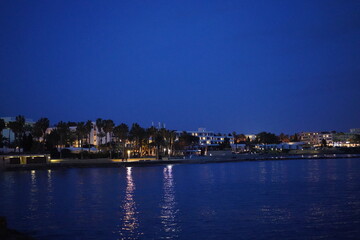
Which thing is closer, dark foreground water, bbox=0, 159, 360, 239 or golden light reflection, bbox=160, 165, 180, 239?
dark foreground water, bbox=0, 159, 360, 239

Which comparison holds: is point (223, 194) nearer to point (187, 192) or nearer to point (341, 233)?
point (187, 192)

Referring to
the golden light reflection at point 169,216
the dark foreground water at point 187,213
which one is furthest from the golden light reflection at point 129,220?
the golden light reflection at point 169,216

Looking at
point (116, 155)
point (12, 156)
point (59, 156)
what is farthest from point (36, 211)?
point (116, 155)

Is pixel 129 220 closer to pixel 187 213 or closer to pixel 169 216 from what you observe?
pixel 169 216

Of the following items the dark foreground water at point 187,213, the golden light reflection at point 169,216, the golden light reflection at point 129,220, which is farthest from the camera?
the golden light reflection at point 169,216

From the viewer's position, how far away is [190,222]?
963 inches

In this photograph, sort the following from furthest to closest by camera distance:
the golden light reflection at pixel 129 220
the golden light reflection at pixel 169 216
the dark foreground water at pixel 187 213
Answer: the golden light reflection at pixel 169 216
the dark foreground water at pixel 187 213
the golden light reflection at pixel 129 220

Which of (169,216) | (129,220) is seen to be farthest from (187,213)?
(129,220)

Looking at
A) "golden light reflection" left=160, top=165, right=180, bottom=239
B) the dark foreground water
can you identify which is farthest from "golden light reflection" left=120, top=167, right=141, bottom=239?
"golden light reflection" left=160, top=165, right=180, bottom=239

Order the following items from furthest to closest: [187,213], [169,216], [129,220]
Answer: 1. [187,213]
2. [169,216]
3. [129,220]

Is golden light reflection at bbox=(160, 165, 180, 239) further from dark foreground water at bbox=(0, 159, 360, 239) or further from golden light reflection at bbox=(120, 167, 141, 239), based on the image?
golden light reflection at bbox=(120, 167, 141, 239)

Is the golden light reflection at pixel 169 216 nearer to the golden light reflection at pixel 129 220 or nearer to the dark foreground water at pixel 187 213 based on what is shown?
the dark foreground water at pixel 187 213

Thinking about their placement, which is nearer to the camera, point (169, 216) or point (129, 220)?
point (129, 220)

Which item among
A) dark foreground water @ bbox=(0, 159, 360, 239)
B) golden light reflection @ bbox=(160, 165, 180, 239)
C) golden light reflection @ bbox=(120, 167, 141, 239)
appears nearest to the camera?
golden light reflection @ bbox=(120, 167, 141, 239)
